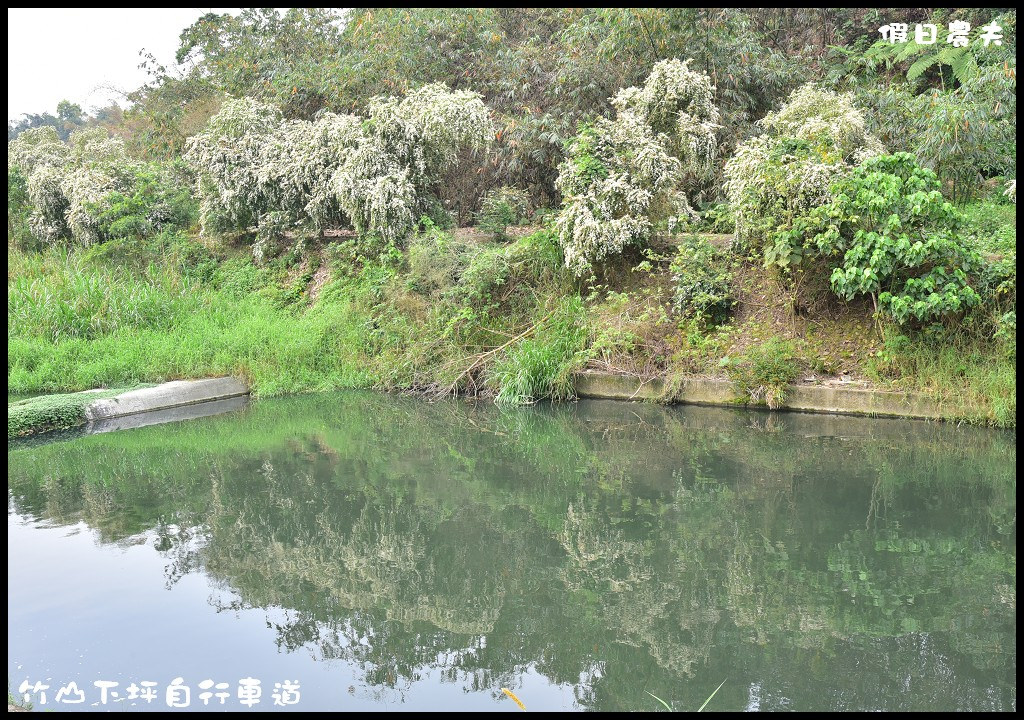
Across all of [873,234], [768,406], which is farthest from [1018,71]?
[768,406]

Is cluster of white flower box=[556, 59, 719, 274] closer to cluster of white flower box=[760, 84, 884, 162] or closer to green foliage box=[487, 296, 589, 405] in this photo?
green foliage box=[487, 296, 589, 405]

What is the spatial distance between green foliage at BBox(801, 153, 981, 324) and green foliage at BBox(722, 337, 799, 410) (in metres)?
0.91

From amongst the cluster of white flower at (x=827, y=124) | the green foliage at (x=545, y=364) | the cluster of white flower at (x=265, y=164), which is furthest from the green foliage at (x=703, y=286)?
the cluster of white flower at (x=265, y=164)

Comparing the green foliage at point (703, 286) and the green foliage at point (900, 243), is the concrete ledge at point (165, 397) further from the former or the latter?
the green foliage at point (900, 243)

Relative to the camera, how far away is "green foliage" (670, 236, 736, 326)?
10352 millimetres

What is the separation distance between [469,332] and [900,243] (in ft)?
18.1

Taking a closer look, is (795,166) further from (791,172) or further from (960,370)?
(960,370)

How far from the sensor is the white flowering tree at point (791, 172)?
31.2 feet

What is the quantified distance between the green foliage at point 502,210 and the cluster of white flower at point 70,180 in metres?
7.52

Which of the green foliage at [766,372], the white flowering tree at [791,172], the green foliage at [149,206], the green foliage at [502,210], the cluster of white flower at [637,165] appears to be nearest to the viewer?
the green foliage at [766,372]

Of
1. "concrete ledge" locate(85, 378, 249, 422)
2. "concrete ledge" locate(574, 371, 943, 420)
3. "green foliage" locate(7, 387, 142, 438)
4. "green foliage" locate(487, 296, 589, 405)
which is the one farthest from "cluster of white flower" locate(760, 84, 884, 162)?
"green foliage" locate(7, 387, 142, 438)

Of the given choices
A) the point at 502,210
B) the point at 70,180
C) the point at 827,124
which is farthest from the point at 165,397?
the point at 827,124

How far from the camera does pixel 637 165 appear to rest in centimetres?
1121

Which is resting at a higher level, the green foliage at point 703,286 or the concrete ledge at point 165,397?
the green foliage at point 703,286
